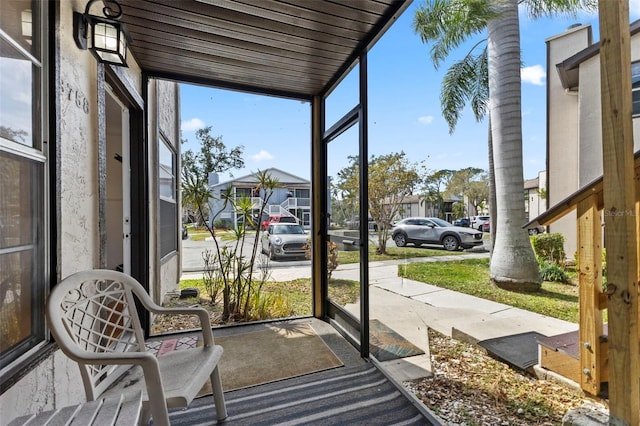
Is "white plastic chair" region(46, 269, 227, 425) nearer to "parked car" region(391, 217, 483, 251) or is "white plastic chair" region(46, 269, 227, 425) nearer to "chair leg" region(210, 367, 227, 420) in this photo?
"chair leg" region(210, 367, 227, 420)

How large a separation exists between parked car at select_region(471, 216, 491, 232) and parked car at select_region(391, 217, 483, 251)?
0.08 metres

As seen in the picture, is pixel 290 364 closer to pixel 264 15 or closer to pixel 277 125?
pixel 264 15

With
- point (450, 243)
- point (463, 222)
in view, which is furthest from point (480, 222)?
point (450, 243)

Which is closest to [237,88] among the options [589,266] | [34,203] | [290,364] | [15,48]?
[15,48]

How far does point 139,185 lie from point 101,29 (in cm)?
137

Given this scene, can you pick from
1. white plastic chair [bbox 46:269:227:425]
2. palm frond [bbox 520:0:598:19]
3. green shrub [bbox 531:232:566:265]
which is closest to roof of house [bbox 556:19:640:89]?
palm frond [bbox 520:0:598:19]

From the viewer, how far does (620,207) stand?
841 millimetres

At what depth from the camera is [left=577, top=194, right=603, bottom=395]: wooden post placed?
5.46 ft

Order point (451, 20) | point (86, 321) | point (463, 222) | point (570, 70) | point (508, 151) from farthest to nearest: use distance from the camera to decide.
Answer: point (463, 222), point (451, 20), point (508, 151), point (570, 70), point (86, 321)

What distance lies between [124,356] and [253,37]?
7.13 feet

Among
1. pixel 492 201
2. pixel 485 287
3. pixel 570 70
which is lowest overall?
pixel 485 287

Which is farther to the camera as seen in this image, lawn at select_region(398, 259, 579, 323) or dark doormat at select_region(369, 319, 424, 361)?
lawn at select_region(398, 259, 579, 323)

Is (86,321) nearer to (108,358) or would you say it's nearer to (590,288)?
(108,358)

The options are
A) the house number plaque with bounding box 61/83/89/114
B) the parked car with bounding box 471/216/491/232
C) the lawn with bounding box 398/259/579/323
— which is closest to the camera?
the house number plaque with bounding box 61/83/89/114
